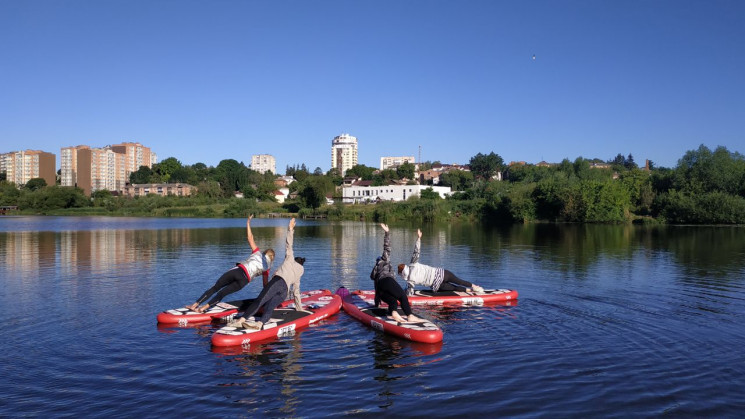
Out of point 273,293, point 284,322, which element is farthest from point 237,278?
point 284,322

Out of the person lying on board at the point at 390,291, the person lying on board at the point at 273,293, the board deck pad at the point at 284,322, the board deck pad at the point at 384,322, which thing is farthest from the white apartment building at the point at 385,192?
the person lying on board at the point at 273,293

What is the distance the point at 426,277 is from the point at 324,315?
4108 mm

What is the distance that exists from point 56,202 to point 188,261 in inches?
5060

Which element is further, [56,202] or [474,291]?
[56,202]

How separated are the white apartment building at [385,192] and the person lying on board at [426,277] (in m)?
Answer: 105

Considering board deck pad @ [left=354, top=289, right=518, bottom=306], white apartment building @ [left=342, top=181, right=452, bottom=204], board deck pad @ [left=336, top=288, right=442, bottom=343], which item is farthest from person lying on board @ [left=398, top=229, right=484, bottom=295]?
white apartment building @ [left=342, top=181, right=452, bottom=204]

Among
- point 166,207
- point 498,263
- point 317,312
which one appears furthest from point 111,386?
point 166,207

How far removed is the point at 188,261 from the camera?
3123 cm

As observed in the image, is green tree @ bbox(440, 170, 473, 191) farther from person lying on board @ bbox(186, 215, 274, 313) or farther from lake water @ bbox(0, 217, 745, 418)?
person lying on board @ bbox(186, 215, 274, 313)

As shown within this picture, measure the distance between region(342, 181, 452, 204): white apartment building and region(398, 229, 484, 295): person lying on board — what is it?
105 metres

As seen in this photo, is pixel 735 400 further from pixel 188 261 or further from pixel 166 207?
pixel 166 207

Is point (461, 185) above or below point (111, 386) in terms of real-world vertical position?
above

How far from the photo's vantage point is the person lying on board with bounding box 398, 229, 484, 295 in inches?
706

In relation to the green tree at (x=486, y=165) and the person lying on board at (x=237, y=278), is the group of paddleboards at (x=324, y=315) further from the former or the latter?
the green tree at (x=486, y=165)
